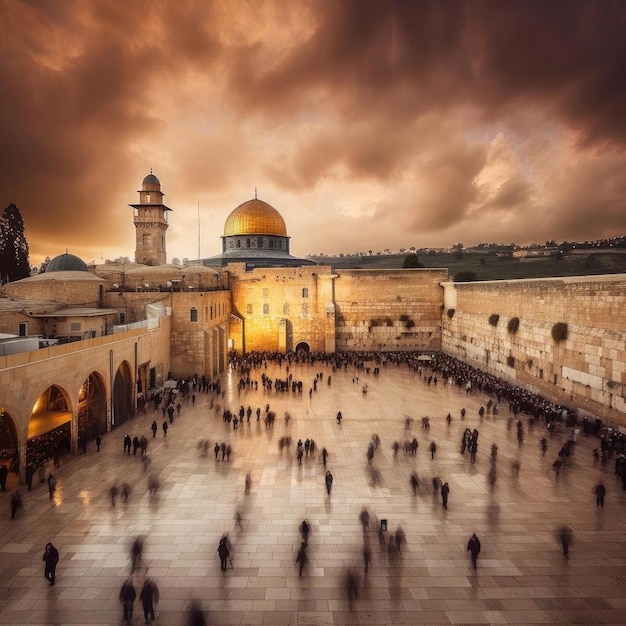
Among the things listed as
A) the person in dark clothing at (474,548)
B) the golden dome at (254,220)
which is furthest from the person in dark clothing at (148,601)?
the golden dome at (254,220)

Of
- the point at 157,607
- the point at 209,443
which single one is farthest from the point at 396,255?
the point at 157,607

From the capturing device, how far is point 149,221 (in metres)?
40.2

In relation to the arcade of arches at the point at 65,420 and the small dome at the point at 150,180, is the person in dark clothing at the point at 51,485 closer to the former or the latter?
the arcade of arches at the point at 65,420

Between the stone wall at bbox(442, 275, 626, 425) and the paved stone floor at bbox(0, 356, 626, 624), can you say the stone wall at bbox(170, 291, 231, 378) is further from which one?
the stone wall at bbox(442, 275, 626, 425)

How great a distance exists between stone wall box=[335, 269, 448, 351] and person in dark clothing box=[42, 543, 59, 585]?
27.0 metres

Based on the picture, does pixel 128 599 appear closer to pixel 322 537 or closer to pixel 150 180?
pixel 322 537

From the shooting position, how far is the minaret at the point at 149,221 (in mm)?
40188

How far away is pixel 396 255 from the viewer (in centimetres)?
10275

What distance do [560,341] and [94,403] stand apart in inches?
762

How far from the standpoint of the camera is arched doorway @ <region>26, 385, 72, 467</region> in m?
12.1

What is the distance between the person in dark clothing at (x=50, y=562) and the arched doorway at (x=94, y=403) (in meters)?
8.11

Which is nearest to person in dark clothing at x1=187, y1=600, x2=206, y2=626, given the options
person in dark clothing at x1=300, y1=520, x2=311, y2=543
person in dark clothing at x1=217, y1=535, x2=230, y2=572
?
person in dark clothing at x1=217, y1=535, x2=230, y2=572

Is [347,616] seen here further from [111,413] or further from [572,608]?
[111,413]

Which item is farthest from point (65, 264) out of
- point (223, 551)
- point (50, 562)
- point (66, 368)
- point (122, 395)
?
point (223, 551)
